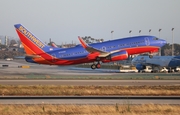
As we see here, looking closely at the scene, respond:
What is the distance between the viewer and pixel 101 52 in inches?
2088

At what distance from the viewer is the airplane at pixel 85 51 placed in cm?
5278

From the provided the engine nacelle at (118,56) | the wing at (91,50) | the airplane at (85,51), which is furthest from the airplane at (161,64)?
the wing at (91,50)

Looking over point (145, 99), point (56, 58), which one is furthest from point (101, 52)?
point (145, 99)

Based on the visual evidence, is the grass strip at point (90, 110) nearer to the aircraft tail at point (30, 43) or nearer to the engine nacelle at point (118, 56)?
the engine nacelle at point (118, 56)

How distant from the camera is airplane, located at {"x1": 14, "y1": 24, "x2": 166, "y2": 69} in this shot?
5278cm

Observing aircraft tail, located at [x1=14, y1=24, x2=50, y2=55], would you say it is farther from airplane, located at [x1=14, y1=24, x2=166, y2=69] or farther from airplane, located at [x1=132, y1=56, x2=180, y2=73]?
A: airplane, located at [x1=132, y1=56, x2=180, y2=73]

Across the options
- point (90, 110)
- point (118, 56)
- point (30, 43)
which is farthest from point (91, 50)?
point (90, 110)

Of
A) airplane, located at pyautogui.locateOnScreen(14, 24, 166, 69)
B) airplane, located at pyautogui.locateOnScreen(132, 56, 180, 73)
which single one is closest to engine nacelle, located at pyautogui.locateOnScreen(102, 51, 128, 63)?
airplane, located at pyautogui.locateOnScreen(14, 24, 166, 69)

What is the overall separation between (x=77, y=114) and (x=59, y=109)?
212 centimetres

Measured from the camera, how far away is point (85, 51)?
5331 centimetres

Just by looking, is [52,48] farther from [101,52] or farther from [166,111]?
[166,111]

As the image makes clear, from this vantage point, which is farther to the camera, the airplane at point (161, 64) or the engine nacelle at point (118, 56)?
the airplane at point (161, 64)

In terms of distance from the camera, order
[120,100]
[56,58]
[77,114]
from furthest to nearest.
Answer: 1. [56,58]
2. [120,100]
3. [77,114]

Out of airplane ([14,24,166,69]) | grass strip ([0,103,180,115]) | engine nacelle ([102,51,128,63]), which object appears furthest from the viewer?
airplane ([14,24,166,69])
